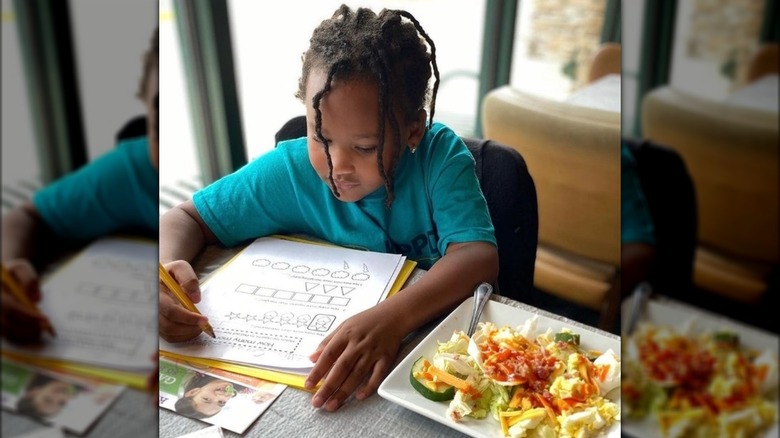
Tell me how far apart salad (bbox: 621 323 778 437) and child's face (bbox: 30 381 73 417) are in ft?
0.88

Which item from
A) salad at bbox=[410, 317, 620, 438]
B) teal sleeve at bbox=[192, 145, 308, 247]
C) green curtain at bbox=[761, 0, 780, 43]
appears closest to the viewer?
green curtain at bbox=[761, 0, 780, 43]

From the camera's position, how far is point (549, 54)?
24.1 inches

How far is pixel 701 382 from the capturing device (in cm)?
30

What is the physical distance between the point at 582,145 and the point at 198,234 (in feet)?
1.22

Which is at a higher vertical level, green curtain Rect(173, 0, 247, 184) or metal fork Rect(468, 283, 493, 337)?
green curtain Rect(173, 0, 247, 184)

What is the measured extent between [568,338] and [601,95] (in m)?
0.22

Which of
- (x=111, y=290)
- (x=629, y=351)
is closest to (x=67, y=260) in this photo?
(x=111, y=290)

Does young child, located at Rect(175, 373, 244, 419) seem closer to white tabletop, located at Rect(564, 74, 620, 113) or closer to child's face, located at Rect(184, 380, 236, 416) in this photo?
child's face, located at Rect(184, 380, 236, 416)

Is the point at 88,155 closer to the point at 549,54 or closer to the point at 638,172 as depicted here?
the point at 638,172

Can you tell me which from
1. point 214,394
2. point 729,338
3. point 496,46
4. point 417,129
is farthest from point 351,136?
point 729,338

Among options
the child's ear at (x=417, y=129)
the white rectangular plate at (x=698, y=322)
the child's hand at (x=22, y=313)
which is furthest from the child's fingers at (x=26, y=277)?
the child's ear at (x=417, y=129)

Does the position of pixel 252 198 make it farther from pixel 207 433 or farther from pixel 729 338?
pixel 729 338

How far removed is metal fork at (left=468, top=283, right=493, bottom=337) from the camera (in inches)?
24.9

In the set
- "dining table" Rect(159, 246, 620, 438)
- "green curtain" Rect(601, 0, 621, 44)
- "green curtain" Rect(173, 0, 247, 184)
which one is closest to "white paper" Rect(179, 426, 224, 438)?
"dining table" Rect(159, 246, 620, 438)
